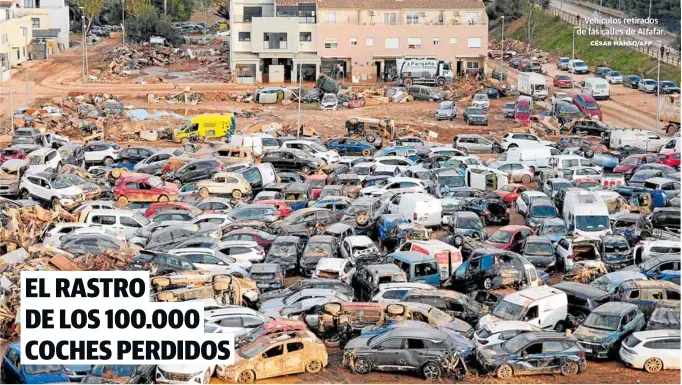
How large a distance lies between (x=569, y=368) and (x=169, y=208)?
638 inches

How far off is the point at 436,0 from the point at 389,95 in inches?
518

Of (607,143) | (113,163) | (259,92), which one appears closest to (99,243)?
(113,163)

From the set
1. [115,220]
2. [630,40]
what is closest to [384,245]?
[115,220]

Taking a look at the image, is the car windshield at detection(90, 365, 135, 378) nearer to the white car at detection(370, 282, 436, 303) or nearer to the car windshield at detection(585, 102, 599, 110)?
the white car at detection(370, 282, 436, 303)

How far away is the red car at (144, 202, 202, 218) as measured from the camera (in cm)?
3581

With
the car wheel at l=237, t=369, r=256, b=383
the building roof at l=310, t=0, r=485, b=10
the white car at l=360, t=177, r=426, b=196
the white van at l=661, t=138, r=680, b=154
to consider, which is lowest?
the car wheel at l=237, t=369, r=256, b=383

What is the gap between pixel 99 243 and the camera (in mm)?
31297

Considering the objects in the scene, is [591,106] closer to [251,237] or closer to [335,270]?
[251,237]

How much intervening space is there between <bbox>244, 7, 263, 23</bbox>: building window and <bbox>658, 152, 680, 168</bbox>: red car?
1455 inches

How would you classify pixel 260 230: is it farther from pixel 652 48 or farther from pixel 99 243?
pixel 652 48

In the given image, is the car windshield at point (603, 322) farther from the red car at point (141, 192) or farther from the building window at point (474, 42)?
the building window at point (474, 42)

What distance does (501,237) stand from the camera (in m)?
32.5

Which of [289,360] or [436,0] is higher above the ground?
[436,0]

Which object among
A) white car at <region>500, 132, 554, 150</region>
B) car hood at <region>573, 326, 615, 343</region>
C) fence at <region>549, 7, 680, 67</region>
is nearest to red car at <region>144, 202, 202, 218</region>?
car hood at <region>573, 326, 615, 343</region>
